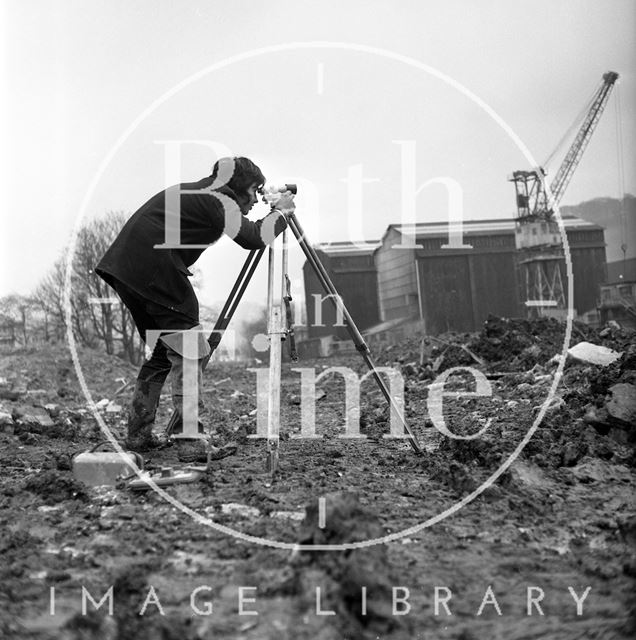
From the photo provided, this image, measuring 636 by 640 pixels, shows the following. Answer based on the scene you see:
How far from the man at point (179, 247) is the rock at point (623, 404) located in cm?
266

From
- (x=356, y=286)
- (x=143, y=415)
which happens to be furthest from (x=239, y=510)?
(x=356, y=286)

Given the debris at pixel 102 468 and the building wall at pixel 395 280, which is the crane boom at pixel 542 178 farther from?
the debris at pixel 102 468

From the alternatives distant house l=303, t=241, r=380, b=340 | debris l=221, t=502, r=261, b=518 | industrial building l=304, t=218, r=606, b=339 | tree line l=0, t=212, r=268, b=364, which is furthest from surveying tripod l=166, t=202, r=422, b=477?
distant house l=303, t=241, r=380, b=340

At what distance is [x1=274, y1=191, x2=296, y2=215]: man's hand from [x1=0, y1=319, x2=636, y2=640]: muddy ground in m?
1.67

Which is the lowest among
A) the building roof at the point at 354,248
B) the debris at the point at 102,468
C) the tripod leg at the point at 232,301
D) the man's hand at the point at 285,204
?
the debris at the point at 102,468

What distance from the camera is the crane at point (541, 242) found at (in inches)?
1335

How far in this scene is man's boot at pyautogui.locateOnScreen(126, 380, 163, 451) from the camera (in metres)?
4.77

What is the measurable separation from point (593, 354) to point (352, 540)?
6.69m

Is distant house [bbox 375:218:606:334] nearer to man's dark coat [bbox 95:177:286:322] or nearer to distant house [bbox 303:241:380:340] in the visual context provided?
distant house [bbox 303:241:380:340]

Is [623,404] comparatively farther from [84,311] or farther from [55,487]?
[84,311]

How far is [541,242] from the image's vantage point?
1503 inches

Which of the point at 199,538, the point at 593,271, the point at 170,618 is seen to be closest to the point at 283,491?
the point at 199,538

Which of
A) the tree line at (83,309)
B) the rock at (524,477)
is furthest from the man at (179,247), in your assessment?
the tree line at (83,309)

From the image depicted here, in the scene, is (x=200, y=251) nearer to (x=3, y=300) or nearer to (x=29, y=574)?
(x=29, y=574)
